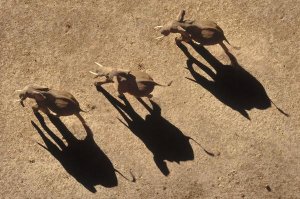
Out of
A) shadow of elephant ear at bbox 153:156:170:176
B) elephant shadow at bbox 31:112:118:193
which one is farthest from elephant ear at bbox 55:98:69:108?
Result: shadow of elephant ear at bbox 153:156:170:176

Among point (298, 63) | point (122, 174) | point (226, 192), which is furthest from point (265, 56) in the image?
Answer: point (122, 174)

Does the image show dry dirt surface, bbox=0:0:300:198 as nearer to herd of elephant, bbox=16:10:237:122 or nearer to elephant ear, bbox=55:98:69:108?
herd of elephant, bbox=16:10:237:122

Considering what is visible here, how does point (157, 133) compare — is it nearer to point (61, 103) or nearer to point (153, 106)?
point (153, 106)

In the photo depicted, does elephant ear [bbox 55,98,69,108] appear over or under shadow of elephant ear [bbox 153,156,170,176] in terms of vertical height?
over

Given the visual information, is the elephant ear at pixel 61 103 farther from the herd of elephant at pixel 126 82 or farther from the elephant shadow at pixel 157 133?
the elephant shadow at pixel 157 133

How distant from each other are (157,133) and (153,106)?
64 centimetres

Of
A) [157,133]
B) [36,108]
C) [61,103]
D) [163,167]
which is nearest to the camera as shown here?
[61,103]

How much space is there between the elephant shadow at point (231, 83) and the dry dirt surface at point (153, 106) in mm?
24

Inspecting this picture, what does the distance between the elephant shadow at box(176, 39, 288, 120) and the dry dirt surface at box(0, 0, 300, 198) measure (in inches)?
0.9

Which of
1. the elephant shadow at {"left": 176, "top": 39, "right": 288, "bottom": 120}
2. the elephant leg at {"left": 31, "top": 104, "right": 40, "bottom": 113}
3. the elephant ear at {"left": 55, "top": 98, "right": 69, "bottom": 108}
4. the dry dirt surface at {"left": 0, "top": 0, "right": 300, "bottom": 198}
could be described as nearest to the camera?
the elephant ear at {"left": 55, "top": 98, "right": 69, "bottom": 108}

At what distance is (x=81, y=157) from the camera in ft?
44.0

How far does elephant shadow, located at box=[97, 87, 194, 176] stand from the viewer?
1338cm

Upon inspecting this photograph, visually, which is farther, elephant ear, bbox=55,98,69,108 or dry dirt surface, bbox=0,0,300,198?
dry dirt surface, bbox=0,0,300,198

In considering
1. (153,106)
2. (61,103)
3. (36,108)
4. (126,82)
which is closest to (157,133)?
(153,106)
